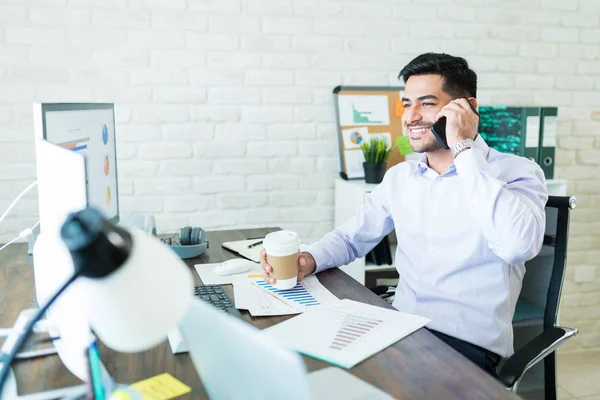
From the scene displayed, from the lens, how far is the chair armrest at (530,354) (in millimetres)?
1302

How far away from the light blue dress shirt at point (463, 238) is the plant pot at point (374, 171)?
74 cm

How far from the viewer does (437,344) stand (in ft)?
3.70

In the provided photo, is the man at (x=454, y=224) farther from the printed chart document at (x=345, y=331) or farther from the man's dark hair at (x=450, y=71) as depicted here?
the printed chart document at (x=345, y=331)

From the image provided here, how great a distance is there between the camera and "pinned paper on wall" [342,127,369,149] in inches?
110

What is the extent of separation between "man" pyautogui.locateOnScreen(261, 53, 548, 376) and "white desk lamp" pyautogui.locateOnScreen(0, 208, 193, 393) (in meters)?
0.96

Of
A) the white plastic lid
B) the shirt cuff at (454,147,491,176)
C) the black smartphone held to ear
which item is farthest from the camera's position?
the black smartphone held to ear

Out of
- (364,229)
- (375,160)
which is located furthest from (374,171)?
(364,229)

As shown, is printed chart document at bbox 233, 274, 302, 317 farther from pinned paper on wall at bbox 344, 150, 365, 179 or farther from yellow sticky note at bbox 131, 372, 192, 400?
pinned paper on wall at bbox 344, 150, 365, 179

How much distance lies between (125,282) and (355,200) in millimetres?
2127

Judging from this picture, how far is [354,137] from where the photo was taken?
110 inches

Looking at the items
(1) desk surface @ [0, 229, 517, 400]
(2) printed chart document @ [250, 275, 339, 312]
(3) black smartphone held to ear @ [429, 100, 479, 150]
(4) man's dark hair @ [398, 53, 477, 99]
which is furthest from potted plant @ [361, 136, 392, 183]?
(1) desk surface @ [0, 229, 517, 400]

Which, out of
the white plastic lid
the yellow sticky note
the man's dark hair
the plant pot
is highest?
the man's dark hair

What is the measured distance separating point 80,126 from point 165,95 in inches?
41.6

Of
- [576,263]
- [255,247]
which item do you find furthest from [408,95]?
[576,263]
